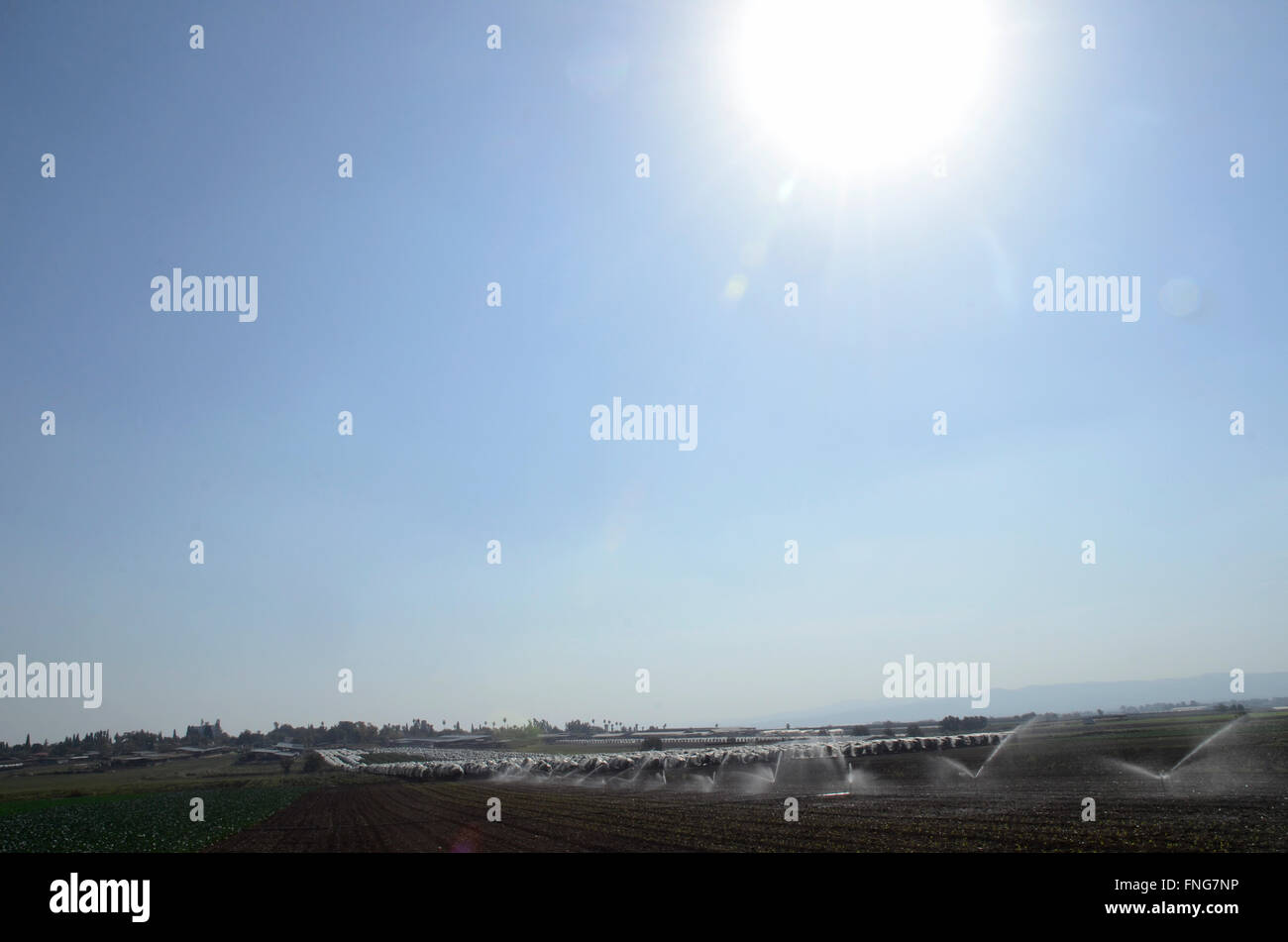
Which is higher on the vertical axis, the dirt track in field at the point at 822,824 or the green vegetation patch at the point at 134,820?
the dirt track in field at the point at 822,824

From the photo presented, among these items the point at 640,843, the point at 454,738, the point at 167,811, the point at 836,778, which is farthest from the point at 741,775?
the point at 454,738

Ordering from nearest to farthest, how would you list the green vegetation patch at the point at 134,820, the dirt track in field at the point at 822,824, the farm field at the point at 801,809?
the dirt track in field at the point at 822,824 < the farm field at the point at 801,809 < the green vegetation patch at the point at 134,820

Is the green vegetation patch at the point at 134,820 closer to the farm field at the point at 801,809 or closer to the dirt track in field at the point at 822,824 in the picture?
the farm field at the point at 801,809

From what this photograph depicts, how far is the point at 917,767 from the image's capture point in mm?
54125

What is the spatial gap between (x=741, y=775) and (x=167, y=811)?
40693mm

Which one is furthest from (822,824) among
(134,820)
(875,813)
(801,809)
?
(134,820)

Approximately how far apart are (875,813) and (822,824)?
4.00m

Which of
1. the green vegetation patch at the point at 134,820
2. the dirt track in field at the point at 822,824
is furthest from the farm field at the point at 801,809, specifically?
the green vegetation patch at the point at 134,820

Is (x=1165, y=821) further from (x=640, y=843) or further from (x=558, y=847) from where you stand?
(x=558, y=847)

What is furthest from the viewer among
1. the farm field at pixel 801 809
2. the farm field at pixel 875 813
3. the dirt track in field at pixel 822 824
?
the farm field at pixel 801 809

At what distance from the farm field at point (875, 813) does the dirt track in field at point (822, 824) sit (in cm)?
7

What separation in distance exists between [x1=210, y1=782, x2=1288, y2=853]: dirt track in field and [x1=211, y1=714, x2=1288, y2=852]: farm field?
0.07 m

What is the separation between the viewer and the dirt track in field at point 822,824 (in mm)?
21016
